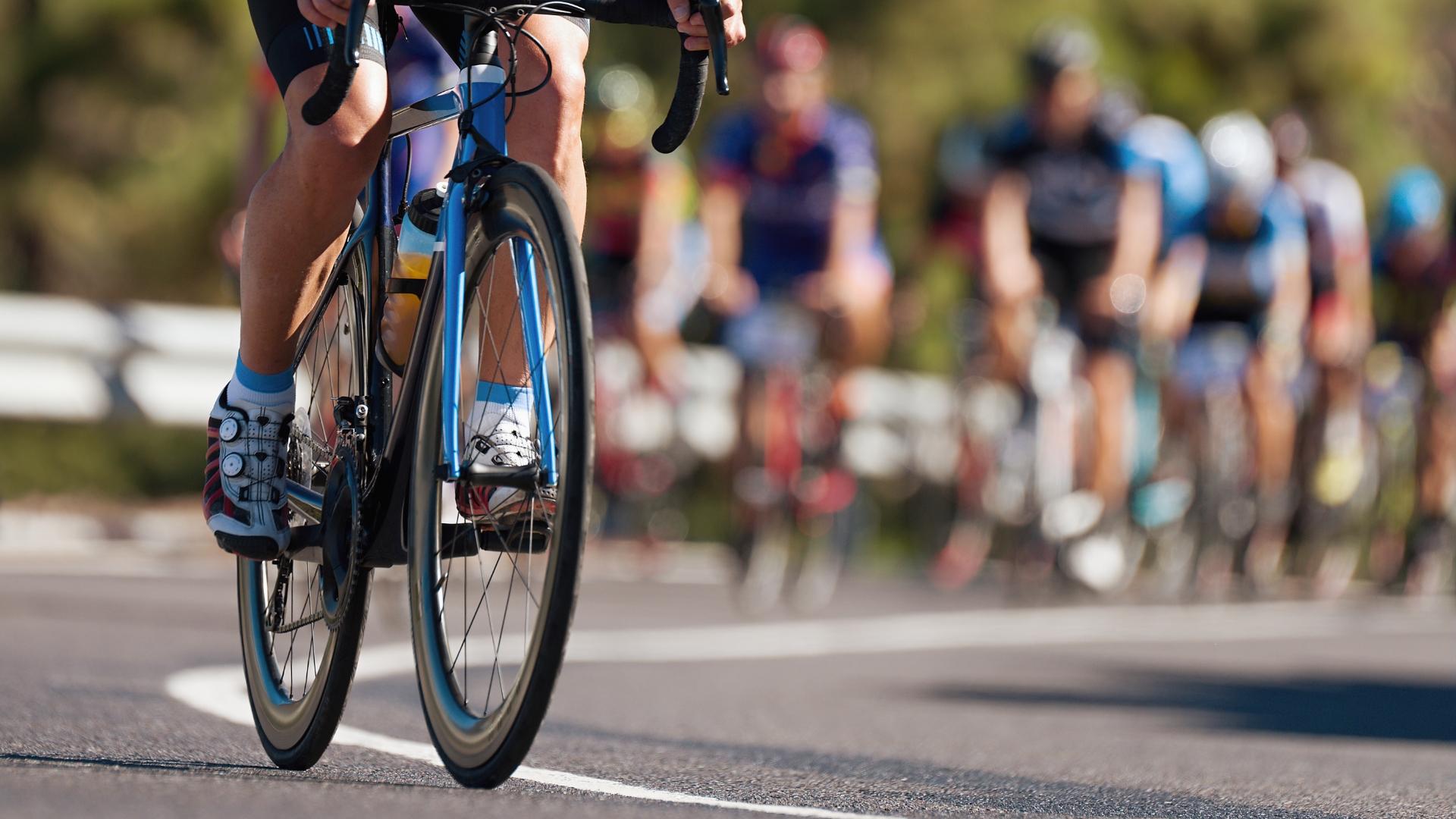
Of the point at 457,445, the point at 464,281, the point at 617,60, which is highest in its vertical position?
the point at 617,60

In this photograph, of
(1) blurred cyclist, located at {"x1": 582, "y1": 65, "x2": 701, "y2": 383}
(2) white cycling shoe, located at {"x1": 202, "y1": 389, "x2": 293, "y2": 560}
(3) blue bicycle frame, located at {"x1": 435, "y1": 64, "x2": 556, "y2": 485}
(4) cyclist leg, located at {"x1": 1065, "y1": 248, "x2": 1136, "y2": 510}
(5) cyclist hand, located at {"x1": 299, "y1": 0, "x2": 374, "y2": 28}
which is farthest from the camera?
(1) blurred cyclist, located at {"x1": 582, "y1": 65, "x2": 701, "y2": 383}

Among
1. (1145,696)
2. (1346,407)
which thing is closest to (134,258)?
(1346,407)

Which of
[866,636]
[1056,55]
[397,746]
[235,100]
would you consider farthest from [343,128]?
[235,100]

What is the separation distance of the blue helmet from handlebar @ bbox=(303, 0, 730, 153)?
10.8 meters

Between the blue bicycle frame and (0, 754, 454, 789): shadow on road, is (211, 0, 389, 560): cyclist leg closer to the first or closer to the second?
the blue bicycle frame

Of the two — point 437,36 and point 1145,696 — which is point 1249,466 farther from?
point 437,36

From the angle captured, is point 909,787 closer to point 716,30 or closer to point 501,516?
point 501,516

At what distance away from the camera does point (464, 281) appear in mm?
3725

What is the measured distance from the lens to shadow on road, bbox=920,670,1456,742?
21.1ft

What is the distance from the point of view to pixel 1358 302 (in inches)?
556

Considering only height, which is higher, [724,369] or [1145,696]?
[724,369]

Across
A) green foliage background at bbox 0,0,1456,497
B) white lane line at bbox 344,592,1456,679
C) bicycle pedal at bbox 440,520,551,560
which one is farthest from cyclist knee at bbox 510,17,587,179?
green foliage background at bbox 0,0,1456,497

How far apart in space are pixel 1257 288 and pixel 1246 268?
12 cm

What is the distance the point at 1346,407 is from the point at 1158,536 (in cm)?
215
